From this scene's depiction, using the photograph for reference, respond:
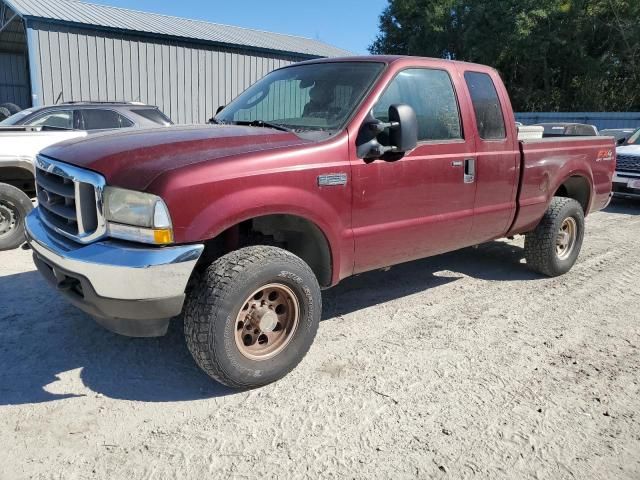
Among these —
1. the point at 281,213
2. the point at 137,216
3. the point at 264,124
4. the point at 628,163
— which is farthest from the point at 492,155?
the point at 628,163

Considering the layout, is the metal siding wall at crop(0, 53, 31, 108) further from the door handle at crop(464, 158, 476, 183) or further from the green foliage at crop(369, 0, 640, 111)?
the door handle at crop(464, 158, 476, 183)

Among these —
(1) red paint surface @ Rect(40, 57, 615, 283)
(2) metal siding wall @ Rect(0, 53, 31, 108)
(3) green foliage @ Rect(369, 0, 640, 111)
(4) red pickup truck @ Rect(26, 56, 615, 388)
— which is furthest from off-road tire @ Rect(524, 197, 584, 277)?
(3) green foliage @ Rect(369, 0, 640, 111)

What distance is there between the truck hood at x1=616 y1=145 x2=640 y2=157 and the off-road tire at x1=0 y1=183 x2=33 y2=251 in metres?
Result: 10.2

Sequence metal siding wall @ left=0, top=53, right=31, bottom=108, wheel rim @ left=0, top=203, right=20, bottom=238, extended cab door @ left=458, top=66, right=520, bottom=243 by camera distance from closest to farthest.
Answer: extended cab door @ left=458, top=66, right=520, bottom=243 < wheel rim @ left=0, top=203, right=20, bottom=238 < metal siding wall @ left=0, top=53, right=31, bottom=108

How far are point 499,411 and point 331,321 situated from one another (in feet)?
5.11

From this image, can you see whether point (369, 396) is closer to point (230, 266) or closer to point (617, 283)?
point (230, 266)

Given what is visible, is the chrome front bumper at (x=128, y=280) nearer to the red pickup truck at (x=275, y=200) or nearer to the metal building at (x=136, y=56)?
the red pickup truck at (x=275, y=200)

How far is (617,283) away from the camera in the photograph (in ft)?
17.3

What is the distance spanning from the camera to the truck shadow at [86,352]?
10.2 feet

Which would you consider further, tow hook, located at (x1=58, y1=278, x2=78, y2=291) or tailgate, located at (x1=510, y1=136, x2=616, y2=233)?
tailgate, located at (x1=510, y1=136, x2=616, y2=233)

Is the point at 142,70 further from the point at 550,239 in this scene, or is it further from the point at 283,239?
the point at 283,239

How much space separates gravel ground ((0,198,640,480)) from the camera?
2523mm

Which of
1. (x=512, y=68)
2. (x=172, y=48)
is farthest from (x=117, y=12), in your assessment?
(x=512, y=68)

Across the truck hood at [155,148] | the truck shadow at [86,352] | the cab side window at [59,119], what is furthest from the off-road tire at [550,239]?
the cab side window at [59,119]
